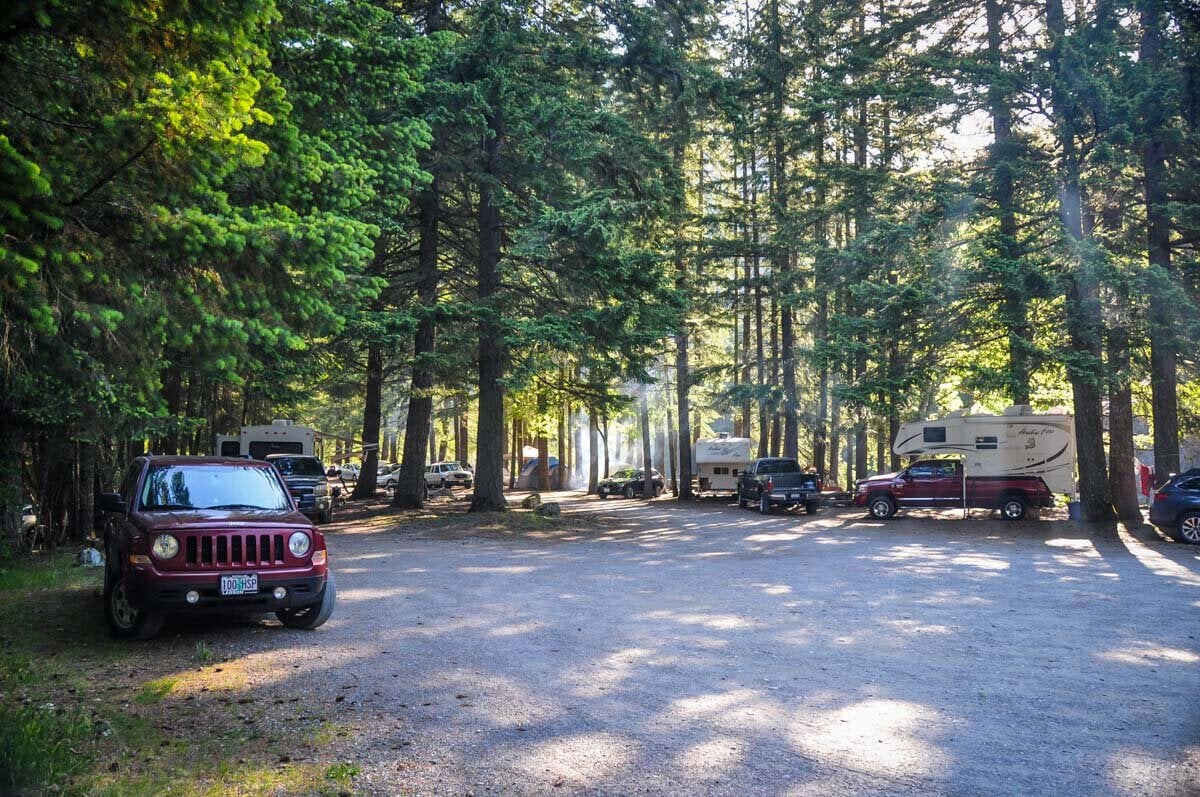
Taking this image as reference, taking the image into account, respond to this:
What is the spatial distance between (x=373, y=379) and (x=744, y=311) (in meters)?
14.3

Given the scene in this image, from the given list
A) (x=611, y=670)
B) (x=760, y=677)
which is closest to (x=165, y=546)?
(x=611, y=670)

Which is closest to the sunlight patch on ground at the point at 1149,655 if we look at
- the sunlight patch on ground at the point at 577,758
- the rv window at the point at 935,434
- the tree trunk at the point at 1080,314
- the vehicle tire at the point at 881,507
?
the sunlight patch on ground at the point at 577,758

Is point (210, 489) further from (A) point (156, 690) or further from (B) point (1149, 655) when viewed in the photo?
(B) point (1149, 655)

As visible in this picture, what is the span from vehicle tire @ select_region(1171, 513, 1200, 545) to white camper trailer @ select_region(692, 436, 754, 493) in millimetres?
18131

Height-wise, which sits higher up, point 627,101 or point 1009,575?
point 627,101

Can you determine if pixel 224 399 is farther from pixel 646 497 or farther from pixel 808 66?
pixel 808 66

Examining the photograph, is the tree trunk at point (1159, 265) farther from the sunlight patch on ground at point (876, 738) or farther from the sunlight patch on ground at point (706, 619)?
the sunlight patch on ground at point (876, 738)

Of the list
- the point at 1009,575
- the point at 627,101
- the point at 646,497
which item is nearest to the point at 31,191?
the point at 1009,575

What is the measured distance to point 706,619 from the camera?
31.1 ft

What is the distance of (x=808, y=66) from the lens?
1125 inches

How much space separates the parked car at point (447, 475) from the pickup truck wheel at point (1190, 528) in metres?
35.0

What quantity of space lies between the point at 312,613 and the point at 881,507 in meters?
20.6

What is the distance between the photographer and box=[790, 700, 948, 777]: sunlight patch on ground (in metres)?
4.87

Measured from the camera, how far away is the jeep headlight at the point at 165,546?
289 inches
